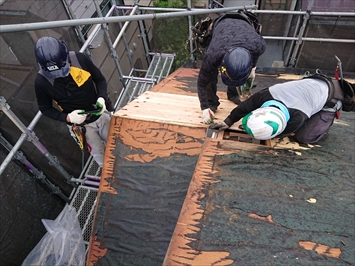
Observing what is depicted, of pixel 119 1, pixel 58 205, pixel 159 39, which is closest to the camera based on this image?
pixel 58 205

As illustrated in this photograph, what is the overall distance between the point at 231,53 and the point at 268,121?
2.84 feet

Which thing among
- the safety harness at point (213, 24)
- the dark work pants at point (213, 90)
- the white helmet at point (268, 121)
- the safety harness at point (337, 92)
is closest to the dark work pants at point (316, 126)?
the safety harness at point (337, 92)

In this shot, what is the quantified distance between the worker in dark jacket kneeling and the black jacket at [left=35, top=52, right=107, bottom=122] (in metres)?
1.89

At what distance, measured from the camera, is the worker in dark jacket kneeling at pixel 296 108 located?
2.17 m

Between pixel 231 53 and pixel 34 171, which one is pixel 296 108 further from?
pixel 34 171

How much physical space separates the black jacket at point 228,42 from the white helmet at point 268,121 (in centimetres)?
85

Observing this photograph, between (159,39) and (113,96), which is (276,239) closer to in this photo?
(113,96)

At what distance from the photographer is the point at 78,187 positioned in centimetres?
426

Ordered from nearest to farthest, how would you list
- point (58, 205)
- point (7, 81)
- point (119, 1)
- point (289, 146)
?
point (289, 146)
point (7, 81)
point (58, 205)
point (119, 1)

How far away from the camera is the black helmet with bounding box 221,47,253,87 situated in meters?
2.48

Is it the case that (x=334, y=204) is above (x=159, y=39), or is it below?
above

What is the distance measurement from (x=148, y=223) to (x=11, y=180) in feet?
6.91

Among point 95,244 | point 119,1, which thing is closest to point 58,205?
point 95,244

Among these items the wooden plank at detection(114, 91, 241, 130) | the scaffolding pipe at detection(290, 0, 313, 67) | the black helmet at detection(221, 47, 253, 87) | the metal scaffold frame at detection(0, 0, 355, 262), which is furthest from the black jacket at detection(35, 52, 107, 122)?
the scaffolding pipe at detection(290, 0, 313, 67)
